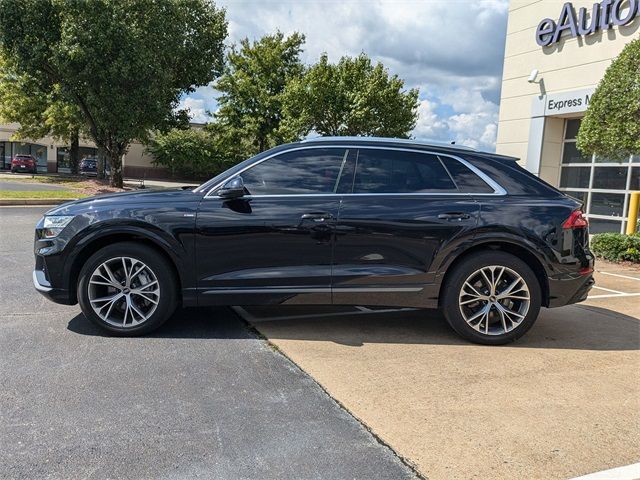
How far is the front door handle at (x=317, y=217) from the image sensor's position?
454 centimetres

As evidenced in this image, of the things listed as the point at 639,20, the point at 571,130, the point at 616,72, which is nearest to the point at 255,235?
the point at 616,72

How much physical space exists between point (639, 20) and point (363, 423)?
46.0ft

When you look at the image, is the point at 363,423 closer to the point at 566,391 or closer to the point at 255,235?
the point at 566,391

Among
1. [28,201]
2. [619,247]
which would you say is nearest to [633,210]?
[619,247]

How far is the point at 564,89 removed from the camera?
1518 cm

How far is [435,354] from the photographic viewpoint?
4.45 meters

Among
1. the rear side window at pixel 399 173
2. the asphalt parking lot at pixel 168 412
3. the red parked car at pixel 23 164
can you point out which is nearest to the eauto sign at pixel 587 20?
the rear side window at pixel 399 173

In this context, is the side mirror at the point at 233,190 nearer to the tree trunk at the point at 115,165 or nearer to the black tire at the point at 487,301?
the black tire at the point at 487,301

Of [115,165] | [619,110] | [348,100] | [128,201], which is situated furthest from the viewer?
[348,100]

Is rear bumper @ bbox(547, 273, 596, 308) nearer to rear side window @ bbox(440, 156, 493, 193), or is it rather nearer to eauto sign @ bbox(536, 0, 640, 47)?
rear side window @ bbox(440, 156, 493, 193)

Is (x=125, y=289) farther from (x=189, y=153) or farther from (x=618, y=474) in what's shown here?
(x=189, y=153)

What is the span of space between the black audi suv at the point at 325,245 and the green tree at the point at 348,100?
75.9ft

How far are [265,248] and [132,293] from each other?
1.23 meters

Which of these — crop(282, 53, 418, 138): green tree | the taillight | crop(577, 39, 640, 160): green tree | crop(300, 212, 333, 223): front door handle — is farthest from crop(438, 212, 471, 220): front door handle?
crop(282, 53, 418, 138): green tree
